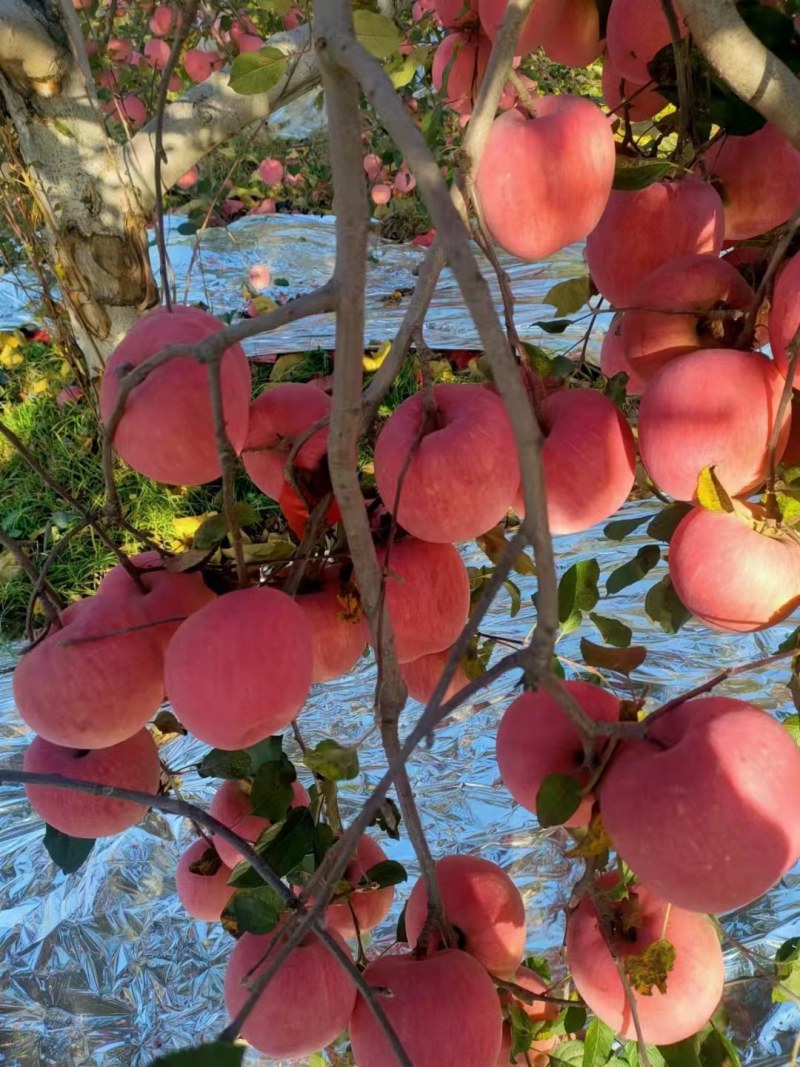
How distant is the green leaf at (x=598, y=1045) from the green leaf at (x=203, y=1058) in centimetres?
47

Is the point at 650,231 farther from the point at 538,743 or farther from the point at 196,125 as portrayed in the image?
the point at 196,125

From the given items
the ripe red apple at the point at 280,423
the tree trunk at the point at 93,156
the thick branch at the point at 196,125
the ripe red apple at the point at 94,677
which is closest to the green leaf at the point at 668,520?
the ripe red apple at the point at 280,423

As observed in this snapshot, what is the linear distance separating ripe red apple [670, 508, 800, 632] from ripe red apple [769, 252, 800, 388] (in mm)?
87

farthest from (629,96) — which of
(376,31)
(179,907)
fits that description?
(179,907)

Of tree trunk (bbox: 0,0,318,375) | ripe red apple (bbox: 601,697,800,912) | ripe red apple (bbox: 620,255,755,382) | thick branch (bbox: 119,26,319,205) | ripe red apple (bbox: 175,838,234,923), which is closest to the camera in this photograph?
ripe red apple (bbox: 601,697,800,912)

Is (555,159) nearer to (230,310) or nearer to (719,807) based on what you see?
(719,807)

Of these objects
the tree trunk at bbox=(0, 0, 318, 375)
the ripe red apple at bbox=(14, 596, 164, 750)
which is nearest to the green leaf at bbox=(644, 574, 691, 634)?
the ripe red apple at bbox=(14, 596, 164, 750)

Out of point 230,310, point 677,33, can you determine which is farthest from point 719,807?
point 230,310

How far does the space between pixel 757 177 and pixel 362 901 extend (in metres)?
0.62

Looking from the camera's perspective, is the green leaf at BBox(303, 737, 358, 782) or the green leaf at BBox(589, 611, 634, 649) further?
the green leaf at BBox(589, 611, 634, 649)

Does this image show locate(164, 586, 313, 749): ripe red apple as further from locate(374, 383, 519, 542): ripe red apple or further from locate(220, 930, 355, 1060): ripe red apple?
locate(220, 930, 355, 1060): ripe red apple

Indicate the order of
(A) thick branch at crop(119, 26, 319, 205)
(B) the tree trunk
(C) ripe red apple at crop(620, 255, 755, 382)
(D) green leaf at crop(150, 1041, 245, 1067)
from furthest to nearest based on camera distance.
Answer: (A) thick branch at crop(119, 26, 319, 205), (B) the tree trunk, (C) ripe red apple at crop(620, 255, 755, 382), (D) green leaf at crop(150, 1041, 245, 1067)

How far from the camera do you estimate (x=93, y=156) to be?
196 cm

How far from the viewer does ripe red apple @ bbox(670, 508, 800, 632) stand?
0.44 meters
